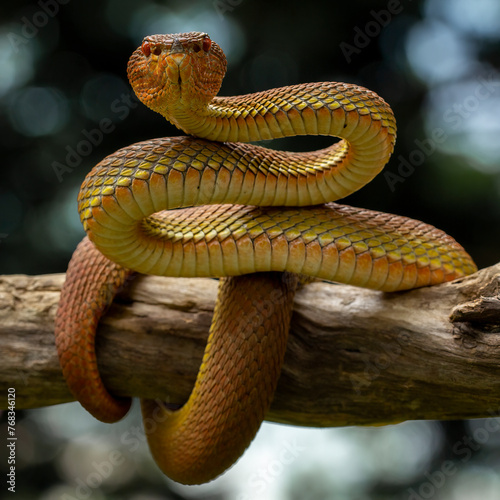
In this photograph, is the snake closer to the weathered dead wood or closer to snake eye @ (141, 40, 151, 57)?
snake eye @ (141, 40, 151, 57)

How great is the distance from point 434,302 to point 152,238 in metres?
1.10

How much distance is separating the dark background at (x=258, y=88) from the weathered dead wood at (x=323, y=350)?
1.76 m

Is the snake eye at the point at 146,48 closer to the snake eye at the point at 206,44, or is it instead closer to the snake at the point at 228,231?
the snake at the point at 228,231

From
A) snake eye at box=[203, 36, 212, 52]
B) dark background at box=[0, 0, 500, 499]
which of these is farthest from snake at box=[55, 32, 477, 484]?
dark background at box=[0, 0, 500, 499]

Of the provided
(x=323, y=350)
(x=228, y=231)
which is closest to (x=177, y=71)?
(x=228, y=231)

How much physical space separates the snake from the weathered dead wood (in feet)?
0.36

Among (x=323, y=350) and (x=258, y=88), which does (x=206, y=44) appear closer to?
(x=323, y=350)

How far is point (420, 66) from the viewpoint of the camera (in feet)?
12.6

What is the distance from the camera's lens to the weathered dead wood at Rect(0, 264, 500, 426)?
191 centimetres

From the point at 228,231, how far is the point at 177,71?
2.02 ft

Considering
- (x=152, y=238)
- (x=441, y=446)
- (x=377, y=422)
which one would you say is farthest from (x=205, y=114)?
(x=441, y=446)

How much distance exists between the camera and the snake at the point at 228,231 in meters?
1.69

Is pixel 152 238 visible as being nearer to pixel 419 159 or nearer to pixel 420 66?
pixel 419 159

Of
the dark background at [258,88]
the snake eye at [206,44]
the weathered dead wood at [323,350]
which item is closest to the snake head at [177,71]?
the snake eye at [206,44]
